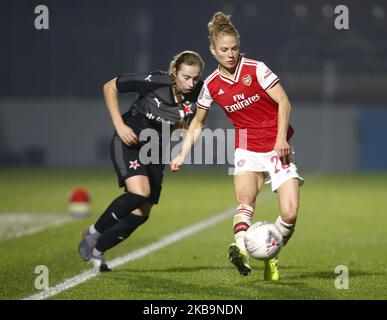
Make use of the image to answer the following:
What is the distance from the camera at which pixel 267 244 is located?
798cm

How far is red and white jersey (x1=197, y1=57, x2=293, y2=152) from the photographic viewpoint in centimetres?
819

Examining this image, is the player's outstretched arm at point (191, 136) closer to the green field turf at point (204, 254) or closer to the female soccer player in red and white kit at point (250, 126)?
the female soccer player in red and white kit at point (250, 126)

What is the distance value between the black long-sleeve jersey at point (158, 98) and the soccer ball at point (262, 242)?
4.57 feet

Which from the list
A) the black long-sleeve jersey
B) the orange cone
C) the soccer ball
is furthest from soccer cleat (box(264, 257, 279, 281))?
the orange cone

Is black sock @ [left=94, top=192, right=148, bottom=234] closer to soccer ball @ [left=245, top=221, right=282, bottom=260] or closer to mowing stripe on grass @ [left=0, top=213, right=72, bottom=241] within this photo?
soccer ball @ [left=245, top=221, right=282, bottom=260]

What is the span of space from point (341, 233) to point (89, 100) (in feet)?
98.0

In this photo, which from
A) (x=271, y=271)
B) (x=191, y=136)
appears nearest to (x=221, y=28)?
(x=191, y=136)

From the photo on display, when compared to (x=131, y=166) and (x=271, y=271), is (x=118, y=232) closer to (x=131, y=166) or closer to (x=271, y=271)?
(x=131, y=166)

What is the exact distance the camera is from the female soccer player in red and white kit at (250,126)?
8.07 m

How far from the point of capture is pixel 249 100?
8266 millimetres

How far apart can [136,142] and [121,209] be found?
64 cm

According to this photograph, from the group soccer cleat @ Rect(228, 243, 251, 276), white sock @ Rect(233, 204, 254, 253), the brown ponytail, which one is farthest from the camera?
white sock @ Rect(233, 204, 254, 253)

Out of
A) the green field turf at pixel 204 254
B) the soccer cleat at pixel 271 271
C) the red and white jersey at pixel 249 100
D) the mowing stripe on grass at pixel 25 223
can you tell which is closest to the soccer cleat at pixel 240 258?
the green field turf at pixel 204 254
